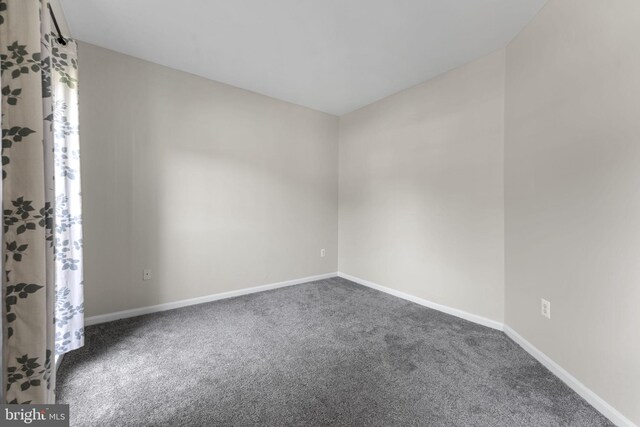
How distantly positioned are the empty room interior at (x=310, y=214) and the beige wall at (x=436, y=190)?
0.9 inches

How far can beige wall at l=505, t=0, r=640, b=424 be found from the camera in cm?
129

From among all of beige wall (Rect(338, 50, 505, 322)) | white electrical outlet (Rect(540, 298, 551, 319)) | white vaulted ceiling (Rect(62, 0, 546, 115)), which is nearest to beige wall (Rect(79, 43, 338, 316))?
white vaulted ceiling (Rect(62, 0, 546, 115))

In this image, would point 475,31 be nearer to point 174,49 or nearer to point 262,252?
point 174,49

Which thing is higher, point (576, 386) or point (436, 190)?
point (436, 190)

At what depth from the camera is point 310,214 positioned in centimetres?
381

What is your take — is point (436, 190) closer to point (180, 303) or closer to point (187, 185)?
point (187, 185)

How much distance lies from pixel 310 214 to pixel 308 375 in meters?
2.38

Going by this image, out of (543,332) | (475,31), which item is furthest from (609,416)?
(475,31)

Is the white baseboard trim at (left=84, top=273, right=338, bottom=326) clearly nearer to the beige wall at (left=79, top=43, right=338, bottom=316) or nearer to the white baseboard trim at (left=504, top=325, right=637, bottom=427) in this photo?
the beige wall at (left=79, top=43, right=338, bottom=316)

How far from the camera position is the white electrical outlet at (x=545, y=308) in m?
1.79
